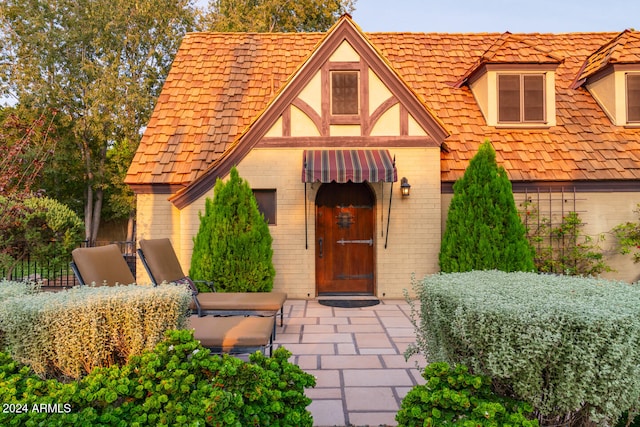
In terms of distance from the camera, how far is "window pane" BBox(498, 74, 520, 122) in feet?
37.4

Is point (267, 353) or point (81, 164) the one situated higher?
point (81, 164)

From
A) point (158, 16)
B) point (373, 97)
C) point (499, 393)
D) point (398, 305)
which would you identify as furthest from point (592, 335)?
point (158, 16)

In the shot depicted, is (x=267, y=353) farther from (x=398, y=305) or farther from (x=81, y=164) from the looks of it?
(x=81, y=164)

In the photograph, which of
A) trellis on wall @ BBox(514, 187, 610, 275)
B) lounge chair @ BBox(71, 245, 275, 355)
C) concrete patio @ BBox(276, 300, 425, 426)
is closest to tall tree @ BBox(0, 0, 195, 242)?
concrete patio @ BBox(276, 300, 425, 426)

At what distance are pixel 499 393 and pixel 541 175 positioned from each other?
8596 millimetres

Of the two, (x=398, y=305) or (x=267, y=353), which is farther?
(x=398, y=305)

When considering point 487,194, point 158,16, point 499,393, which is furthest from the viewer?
point 158,16

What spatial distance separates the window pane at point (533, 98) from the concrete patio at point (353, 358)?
6.66m

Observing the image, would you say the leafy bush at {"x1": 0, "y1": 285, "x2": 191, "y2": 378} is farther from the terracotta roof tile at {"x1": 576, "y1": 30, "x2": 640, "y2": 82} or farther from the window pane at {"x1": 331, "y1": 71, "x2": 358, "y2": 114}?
the terracotta roof tile at {"x1": 576, "y1": 30, "x2": 640, "y2": 82}

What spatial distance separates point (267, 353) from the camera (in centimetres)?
565

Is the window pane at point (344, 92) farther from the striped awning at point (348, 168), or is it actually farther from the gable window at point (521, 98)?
the gable window at point (521, 98)

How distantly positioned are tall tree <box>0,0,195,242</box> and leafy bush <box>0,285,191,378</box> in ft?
79.6

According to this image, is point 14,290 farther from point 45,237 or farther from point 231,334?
point 45,237

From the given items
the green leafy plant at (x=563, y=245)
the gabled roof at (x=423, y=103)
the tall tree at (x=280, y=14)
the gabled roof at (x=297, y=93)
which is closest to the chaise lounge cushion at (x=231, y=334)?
the gabled roof at (x=297, y=93)
